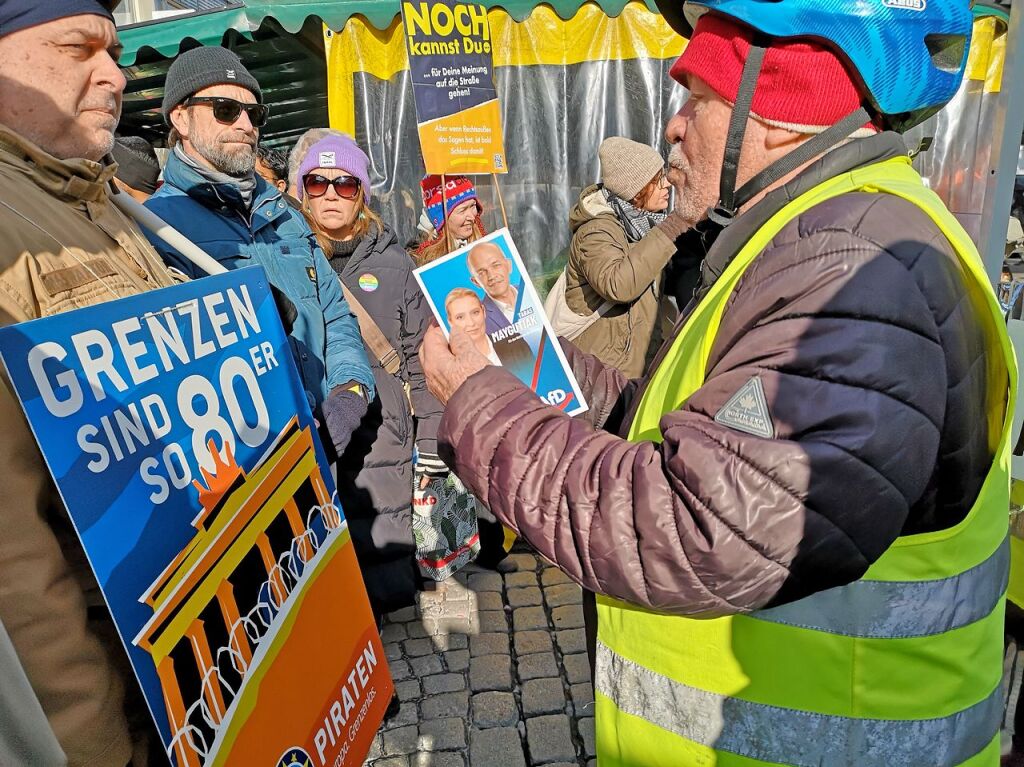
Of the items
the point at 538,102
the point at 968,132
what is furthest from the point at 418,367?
the point at 968,132

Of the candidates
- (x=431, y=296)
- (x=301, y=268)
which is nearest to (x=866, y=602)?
(x=431, y=296)

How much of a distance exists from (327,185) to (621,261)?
1554mm

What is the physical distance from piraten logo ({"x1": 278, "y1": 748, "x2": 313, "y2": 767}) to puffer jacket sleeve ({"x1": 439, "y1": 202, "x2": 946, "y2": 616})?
25.3 inches

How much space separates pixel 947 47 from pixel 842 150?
0.34m

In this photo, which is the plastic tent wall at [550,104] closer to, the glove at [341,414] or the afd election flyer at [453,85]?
the afd election flyer at [453,85]

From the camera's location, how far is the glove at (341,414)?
2.94 metres

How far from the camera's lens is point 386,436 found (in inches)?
136

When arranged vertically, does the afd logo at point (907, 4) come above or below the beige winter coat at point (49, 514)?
above

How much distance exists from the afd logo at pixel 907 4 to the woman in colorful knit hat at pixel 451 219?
146 inches

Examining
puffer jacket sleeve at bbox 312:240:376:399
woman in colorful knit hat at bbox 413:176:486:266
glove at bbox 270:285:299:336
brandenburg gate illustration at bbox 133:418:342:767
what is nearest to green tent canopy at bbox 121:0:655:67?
woman in colorful knit hat at bbox 413:176:486:266

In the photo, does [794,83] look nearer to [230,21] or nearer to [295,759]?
[295,759]

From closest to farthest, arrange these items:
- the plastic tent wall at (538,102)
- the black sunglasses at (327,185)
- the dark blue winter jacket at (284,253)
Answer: the dark blue winter jacket at (284,253) < the black sunglasses at (327,185) < the plastic tent wall at (538,102)

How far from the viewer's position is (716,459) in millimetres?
1004

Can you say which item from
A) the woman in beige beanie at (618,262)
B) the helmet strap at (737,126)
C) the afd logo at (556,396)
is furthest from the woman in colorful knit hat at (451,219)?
the helmet strap at (737,126)
